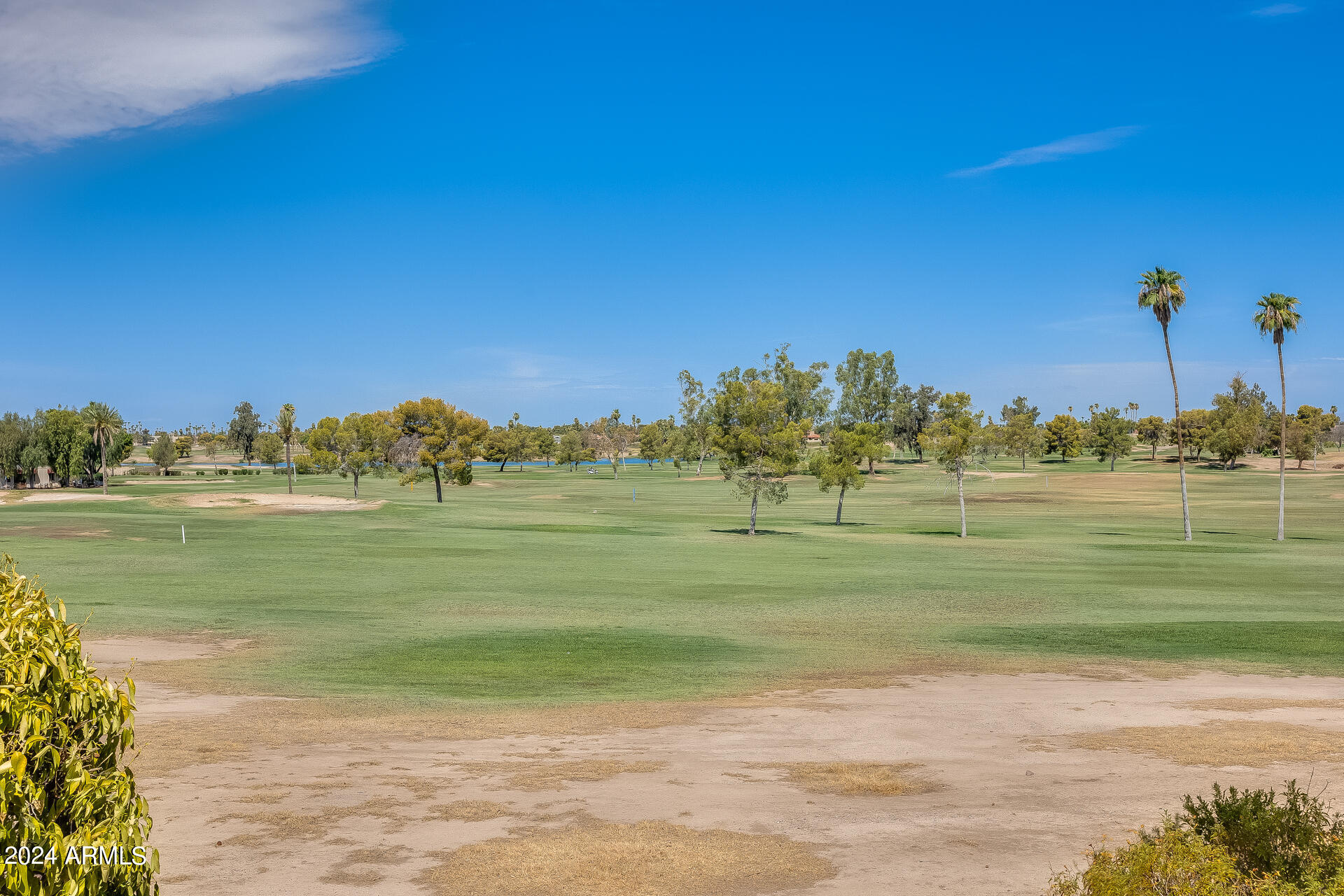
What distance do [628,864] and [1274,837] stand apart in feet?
18.9

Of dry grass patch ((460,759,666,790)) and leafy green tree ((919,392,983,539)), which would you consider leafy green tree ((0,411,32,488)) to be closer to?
leafy green tree ((919,392,983,539))

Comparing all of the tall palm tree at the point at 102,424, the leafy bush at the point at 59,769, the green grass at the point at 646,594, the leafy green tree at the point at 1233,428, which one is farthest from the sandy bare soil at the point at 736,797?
the leafy green tree at the point at 1233,428

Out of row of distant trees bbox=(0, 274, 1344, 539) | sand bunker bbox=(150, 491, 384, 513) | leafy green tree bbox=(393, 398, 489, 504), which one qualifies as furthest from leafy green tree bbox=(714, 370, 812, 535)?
leafy green tree bbox=(393, 398, 489, 504)

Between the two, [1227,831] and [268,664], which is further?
[268,664]

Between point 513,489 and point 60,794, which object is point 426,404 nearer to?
point 513,489

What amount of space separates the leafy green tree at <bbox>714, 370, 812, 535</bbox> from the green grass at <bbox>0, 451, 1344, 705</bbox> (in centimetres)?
427

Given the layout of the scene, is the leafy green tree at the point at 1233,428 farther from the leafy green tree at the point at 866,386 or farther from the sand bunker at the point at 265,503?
the sand bunker at the point at 265,503

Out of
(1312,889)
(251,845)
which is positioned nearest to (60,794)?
(251,845)

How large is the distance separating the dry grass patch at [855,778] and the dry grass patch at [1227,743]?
3.49 metres

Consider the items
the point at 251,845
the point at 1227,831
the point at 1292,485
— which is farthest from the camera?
the point at 1292,485

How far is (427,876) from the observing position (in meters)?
9.62

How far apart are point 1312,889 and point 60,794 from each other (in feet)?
27.0

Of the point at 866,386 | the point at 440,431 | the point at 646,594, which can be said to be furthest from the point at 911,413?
the point at 646,594

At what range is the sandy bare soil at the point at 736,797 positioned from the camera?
9.79m
